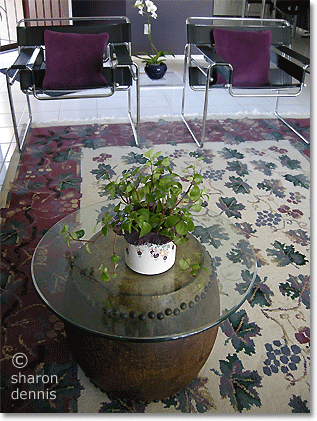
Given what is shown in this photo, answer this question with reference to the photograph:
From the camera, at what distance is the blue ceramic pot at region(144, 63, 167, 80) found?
3715mm

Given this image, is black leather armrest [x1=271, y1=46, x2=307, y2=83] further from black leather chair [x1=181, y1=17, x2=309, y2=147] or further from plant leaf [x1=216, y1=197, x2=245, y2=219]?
plant leaf [x1=216, y1=197, x2=245, y2=219]

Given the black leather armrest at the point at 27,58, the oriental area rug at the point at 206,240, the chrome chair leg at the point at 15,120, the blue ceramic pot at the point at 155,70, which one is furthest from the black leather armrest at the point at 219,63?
the chrome chair leg at the point at 15,120

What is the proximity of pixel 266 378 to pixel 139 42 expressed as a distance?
4.56 meters

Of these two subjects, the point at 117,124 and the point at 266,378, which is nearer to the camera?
the point at 266,378

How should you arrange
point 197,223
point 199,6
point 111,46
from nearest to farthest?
1. point 197,223
2. point 111,46
3. point 199,6

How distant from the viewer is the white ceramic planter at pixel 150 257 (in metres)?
1.23

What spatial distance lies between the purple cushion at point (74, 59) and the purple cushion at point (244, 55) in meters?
0.87

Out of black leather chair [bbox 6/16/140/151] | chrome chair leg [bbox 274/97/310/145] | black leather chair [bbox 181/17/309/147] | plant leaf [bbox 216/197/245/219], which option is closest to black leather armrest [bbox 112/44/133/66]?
→ black leather chair [bbox 6/16/140/151]

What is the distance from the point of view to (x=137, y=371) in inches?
48.3

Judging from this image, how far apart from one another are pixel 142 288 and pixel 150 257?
9cm

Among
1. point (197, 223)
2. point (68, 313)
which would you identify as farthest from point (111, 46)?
point (68, 313)

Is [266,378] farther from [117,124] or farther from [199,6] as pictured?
[199,6]

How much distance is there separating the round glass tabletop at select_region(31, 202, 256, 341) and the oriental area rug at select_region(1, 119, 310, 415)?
190 mm

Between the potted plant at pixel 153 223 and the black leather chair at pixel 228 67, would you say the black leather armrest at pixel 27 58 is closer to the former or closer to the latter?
the black leather chair at pixel 228 67
